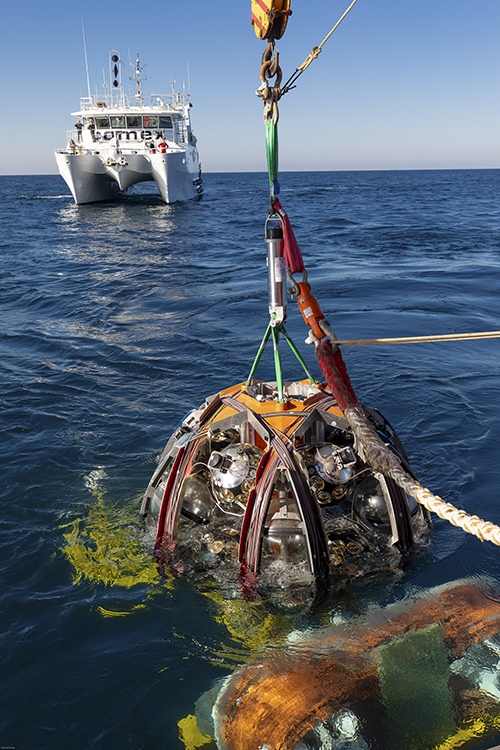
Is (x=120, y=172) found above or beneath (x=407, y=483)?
above

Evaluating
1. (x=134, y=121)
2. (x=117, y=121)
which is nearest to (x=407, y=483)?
(x=117, y=121)

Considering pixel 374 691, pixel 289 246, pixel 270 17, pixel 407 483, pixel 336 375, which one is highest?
pixel 270 17

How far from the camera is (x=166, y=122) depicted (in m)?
57.2

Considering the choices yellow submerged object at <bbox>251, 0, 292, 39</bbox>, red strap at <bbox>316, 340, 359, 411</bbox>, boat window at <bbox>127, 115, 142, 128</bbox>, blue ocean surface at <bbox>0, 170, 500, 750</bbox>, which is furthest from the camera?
boat window at <bbox>127, 115, 142, 128</bbox>

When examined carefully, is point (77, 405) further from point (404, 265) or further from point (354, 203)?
point (354, 203)

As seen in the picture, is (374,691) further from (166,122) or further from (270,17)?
(166,122)

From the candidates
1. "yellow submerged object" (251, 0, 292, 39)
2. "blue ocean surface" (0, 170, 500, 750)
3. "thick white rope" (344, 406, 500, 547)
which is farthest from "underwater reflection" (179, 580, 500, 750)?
"yellow submerged object" (251, 0, 292, 39)

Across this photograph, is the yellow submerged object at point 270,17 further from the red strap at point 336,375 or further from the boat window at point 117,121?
the boat window at point 117,121

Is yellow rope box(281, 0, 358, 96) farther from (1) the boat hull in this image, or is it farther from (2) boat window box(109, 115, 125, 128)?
(2) boat window box(109, 115, 125, 128)

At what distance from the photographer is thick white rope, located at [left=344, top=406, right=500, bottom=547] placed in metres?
4.12

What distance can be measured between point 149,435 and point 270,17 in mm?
7526

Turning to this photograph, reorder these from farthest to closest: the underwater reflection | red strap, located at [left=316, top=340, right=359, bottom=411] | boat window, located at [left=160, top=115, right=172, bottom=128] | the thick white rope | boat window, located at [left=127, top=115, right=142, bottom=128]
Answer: boat window, located at [left=160, top=115, right=172, bottom=128] → boat window, located at [left=127, top=115, right=142, bottom=128] → red strap, located at [left=316, top=340, right=359, bottom=411] → the underwater reflection → the thick white rope

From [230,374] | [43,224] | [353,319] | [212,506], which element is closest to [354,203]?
[43,224]

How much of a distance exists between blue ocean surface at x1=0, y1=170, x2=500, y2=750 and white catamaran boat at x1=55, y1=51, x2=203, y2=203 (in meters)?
21.3
